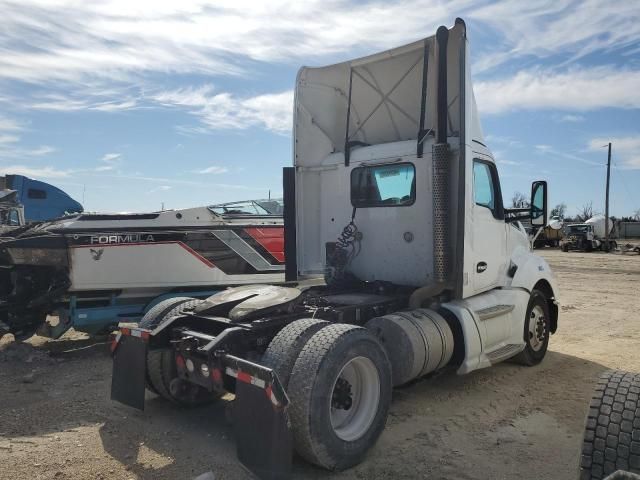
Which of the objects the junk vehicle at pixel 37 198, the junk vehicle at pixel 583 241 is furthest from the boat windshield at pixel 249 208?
the junk vehicle at pixel 583 241

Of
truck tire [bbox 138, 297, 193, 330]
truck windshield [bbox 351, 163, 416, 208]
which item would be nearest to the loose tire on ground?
truck tire [bbox 138, 297, 193, 330]

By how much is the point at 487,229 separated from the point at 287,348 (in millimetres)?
3261

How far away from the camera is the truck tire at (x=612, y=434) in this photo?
9.17 ft

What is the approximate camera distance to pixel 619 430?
288 centimetres

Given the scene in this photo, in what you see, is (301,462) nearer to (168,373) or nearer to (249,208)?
(168,373)

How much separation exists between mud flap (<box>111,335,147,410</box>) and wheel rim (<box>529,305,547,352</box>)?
474 cm

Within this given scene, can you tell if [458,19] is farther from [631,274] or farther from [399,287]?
[631,274]

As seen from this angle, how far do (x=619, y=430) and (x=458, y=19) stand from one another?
4330mm

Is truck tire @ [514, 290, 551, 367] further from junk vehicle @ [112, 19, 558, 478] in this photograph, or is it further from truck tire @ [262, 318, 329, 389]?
truck tire @ [262, 318, 329, 389]

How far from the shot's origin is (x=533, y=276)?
23.3 feet

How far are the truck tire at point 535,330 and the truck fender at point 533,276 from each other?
14 cm

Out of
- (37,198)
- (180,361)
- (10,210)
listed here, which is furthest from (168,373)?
(37,198)

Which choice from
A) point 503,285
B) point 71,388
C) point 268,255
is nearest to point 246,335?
point 71,388

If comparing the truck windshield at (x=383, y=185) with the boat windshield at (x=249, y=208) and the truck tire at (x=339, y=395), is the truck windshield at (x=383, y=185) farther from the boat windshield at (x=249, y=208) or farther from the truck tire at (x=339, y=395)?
the boat windshield at (x=249, y=208)
